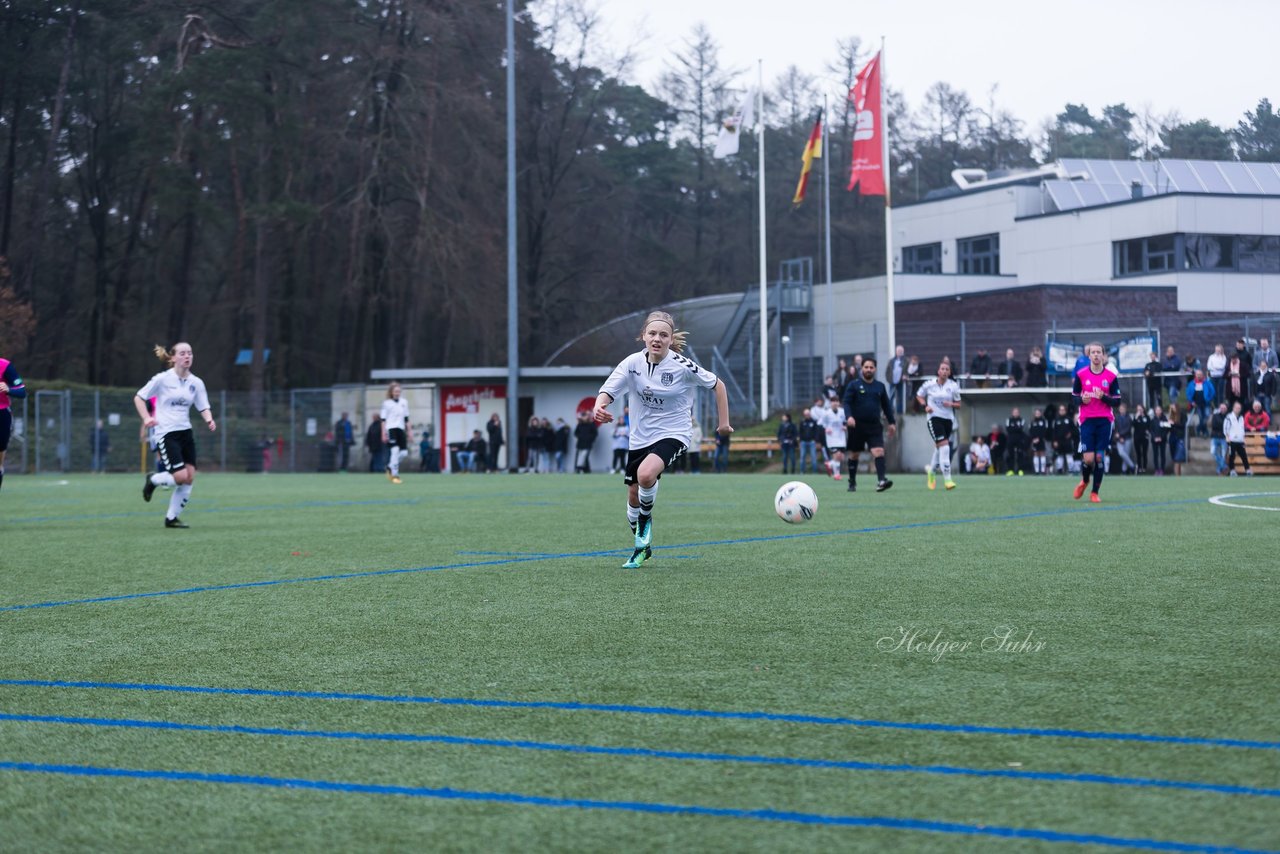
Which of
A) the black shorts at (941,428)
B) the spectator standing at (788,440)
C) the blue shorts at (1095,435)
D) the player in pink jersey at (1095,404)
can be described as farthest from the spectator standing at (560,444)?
the blue shorts at (1095,435)

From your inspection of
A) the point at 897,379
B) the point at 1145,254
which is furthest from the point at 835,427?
the point at 1145,254

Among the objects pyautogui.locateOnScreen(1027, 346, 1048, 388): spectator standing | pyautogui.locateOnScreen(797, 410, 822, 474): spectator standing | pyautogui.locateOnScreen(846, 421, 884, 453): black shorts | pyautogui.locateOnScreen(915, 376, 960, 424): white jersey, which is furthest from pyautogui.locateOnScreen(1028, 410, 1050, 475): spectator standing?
pyautogui.locateOnScreen(846, 421, 884, 453): black shorts

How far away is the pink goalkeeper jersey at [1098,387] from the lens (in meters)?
18.4

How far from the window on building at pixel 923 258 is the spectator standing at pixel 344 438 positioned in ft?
85.5

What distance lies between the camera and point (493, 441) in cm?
4269

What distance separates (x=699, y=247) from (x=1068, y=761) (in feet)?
210

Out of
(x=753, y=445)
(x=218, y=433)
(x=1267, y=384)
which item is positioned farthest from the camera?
(x=218, y=433)

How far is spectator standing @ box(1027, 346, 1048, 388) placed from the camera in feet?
120

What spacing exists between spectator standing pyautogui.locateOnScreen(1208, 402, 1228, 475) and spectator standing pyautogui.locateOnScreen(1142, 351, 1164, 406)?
3.16 metres

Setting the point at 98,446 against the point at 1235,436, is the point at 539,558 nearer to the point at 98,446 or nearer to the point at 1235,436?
the point at 1235,436

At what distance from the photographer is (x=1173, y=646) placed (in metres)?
6.65

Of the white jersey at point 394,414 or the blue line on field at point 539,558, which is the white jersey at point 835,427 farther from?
the blue line on field at point 539,558

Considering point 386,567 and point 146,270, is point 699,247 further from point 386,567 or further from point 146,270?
point 386,567

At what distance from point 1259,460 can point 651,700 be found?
99.2 feet
